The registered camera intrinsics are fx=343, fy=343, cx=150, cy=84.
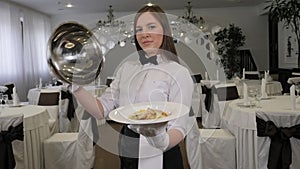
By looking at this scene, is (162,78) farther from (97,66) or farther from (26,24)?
(26,24)

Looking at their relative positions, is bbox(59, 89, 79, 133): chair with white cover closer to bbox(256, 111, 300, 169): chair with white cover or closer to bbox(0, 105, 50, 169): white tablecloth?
bbox(0, 105, 50, 169): white tablecloth

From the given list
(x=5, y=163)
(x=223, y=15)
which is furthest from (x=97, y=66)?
(x=223, y=15)

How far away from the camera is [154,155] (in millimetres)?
989

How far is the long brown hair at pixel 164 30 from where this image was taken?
3.66 ft

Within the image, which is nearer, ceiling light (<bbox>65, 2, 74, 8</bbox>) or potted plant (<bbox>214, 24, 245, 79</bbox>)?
ceiling light (<bbox>65, 2, 74, 8</bbox>)

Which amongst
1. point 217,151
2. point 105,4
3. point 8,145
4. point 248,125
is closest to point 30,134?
point 8,145

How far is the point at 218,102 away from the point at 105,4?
506 centimetres

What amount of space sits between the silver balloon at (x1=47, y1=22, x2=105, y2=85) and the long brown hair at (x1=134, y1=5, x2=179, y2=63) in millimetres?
167

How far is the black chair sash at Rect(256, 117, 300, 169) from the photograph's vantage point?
2371mm

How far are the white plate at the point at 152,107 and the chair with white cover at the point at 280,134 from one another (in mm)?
1623

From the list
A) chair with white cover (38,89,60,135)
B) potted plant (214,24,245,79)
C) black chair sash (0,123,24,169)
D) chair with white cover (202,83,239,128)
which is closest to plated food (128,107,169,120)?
black chair sash (0,123,24,169)

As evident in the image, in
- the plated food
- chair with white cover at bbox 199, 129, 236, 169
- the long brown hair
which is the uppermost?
the long brown hair

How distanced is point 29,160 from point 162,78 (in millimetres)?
2377

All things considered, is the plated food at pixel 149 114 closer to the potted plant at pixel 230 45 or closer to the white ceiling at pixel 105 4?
the white ceiling at pixel 105 4
